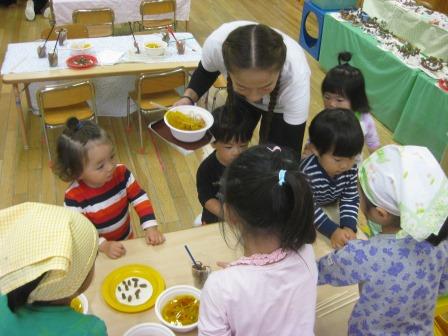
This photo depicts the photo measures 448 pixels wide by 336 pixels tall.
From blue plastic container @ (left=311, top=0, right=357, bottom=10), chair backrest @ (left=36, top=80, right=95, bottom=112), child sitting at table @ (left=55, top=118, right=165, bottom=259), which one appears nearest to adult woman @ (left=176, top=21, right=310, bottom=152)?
child sitting at table @ (left=55, top=118, right=165, bottom=259)

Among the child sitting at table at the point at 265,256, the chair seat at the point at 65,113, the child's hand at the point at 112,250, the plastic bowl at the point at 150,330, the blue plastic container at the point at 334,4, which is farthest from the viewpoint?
the blue plastic container at the point at 334,4

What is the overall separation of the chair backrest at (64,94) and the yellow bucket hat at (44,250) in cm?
224

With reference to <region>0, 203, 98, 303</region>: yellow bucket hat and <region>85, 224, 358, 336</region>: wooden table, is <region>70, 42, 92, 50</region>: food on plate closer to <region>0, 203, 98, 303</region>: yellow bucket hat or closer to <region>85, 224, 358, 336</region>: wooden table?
<region>85, 224, 358, 336</region>: wooden table

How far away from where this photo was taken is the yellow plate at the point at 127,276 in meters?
1.31

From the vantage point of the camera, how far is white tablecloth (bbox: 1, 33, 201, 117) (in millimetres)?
3242

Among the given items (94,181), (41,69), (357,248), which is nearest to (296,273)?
(357,248)

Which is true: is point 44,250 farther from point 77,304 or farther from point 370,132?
point 370,132

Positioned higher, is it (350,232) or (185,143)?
(185,143)

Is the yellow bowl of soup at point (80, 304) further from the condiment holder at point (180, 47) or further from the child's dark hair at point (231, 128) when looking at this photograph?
the condiment holder at point (180, 47)

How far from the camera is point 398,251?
119 cm

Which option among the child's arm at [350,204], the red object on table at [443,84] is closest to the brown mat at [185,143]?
the child's arm at [350,204]

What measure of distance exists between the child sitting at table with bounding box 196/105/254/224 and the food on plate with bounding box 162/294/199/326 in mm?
454

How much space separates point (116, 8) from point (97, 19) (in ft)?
1.18

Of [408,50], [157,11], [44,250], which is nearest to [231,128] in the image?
[44,250]
